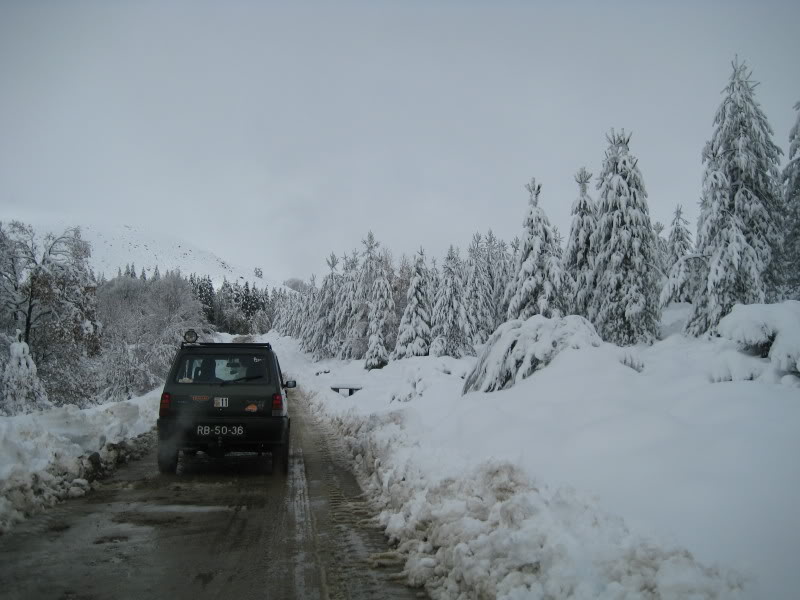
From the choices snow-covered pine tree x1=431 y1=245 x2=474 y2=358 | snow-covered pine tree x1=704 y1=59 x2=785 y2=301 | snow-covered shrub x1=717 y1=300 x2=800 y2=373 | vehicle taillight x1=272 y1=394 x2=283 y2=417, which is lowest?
vehicle taillight x1=272 y1=394 x2=283 y2=417

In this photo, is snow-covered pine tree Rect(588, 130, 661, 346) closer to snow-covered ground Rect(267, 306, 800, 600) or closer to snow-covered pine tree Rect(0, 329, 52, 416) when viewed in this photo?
snow-covered ground Rect(267, 306, 800, 600)

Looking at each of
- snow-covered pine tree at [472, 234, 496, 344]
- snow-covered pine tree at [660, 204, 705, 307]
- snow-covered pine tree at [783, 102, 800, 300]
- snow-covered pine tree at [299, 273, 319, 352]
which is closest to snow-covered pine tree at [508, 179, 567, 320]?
snow-covered pine tree at [660, 204, 705, 307]

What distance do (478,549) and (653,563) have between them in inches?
50.9

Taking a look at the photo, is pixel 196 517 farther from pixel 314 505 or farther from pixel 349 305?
pixel 349 305

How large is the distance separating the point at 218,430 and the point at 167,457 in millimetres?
960

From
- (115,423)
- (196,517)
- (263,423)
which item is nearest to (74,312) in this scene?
(115,423)

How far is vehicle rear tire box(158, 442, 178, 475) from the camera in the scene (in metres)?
7.70

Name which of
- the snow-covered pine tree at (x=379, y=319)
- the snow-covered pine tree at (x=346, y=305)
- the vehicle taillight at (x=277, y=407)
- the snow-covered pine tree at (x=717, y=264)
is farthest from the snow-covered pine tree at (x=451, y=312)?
the vehicle taillight at (x=277, y=407)

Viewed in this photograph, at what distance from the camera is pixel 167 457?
780 cm

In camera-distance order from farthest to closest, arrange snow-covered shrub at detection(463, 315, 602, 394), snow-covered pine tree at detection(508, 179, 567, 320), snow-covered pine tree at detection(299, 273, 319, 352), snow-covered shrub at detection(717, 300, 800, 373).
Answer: snow-covered pine tree at detection(299, 273, 319, 352) < snow-covered pine tree at detection(508, 179, 567, 320) < snow-covered shrub at detection(463, 315, 602, 394) < snow-covered shrub at detection(717, 300, 800, 373)

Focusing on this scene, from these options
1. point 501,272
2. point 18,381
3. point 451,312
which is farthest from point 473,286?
point 18,381

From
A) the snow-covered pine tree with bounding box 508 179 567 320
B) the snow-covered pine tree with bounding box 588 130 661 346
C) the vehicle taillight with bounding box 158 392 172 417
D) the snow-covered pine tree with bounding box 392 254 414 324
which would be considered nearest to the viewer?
the vehicle taillight with bounding box 158 392 172 417

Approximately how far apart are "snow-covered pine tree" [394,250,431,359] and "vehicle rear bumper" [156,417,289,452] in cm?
3147

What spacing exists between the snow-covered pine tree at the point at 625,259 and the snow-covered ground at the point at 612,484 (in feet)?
58.9
